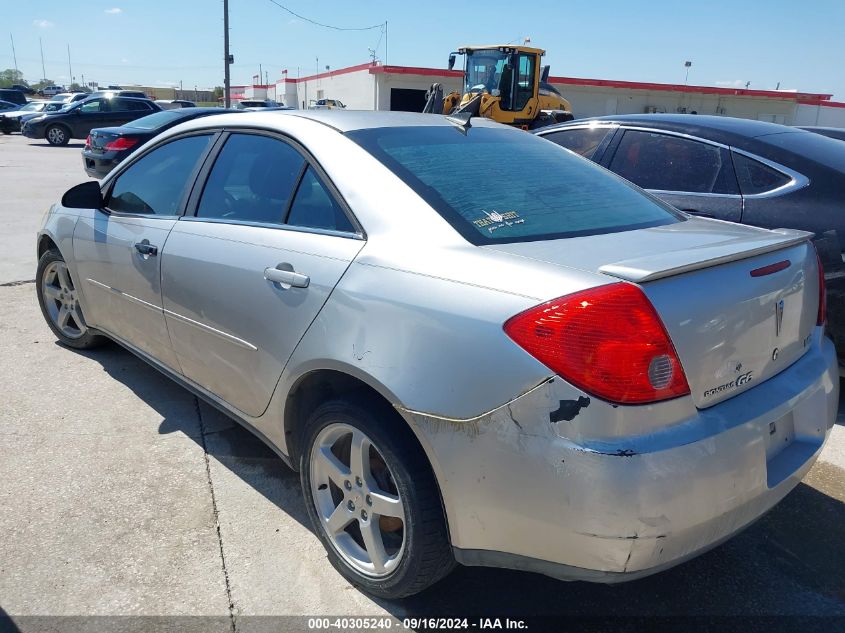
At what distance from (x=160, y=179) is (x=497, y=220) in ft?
7.01

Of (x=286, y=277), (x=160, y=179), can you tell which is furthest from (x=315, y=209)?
(x=160, y=179)

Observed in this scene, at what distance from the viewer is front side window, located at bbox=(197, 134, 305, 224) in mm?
2783

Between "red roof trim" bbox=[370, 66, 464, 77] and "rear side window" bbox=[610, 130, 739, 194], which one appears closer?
"rear side window" bbox=[610, 130, 739, 194]

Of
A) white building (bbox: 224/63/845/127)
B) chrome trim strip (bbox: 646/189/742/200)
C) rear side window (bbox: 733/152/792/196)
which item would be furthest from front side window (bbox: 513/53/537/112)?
rear side window (bbox: 733/152/792/196)

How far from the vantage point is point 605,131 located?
5.12m

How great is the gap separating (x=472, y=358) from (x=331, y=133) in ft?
4.14

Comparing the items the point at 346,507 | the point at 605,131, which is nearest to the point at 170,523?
the point at 346,507

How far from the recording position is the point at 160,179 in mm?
3590

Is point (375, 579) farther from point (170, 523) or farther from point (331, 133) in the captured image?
point (331, 133)

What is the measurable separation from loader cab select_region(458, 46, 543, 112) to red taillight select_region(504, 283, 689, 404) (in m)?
20.2

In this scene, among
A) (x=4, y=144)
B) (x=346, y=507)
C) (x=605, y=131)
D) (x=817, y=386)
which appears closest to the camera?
(x=817, y=386)

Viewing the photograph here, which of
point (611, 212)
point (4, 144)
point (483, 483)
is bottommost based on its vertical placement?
point (4, 144)

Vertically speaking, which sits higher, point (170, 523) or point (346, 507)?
point (346, 507)

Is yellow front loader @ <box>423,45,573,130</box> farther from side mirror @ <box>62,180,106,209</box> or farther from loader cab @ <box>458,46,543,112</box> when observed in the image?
side mirror @ <box>62,180,106,209</box>
